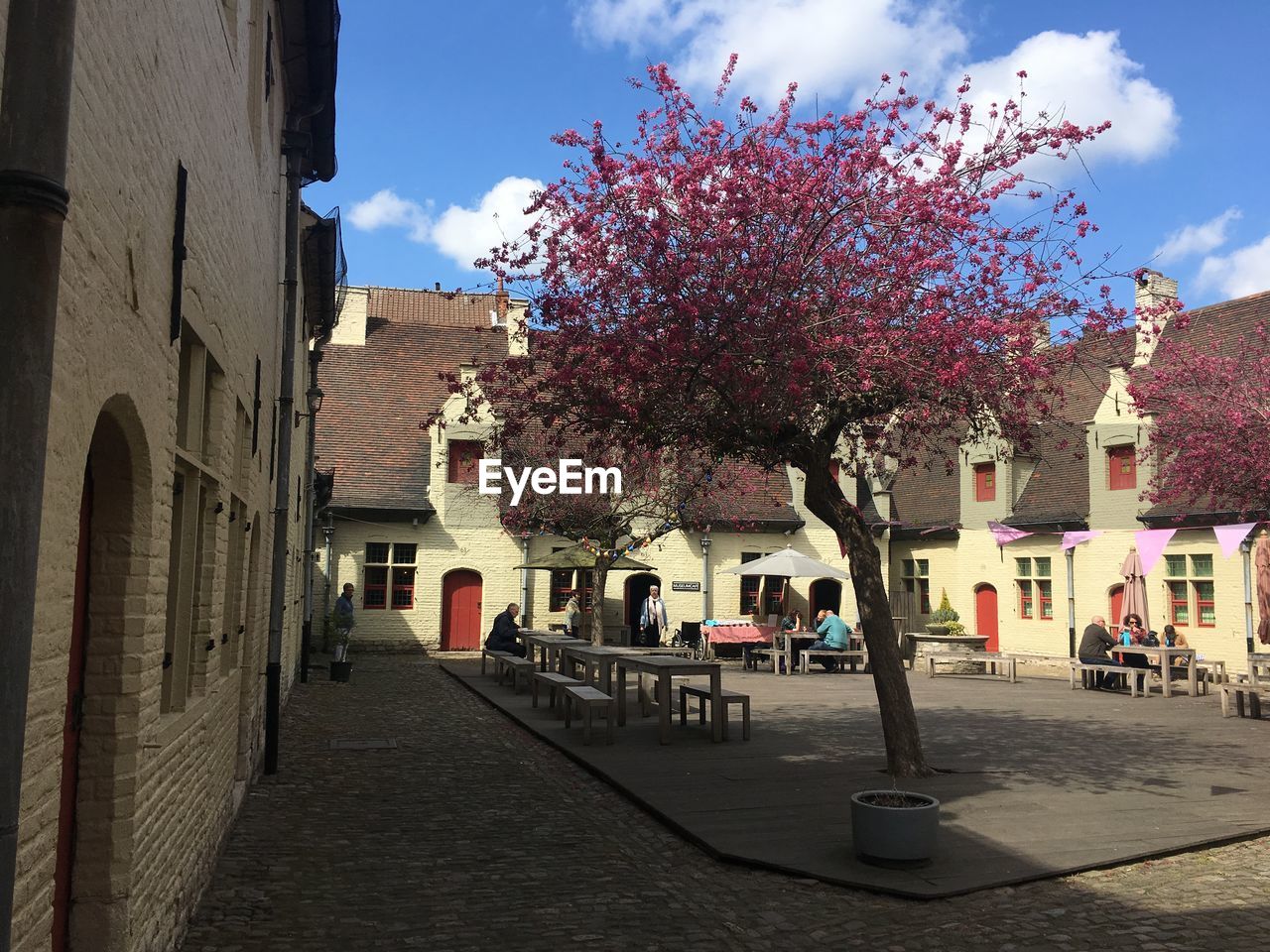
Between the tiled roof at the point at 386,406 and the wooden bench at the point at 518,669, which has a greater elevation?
the tiled roof at the point at 386,406

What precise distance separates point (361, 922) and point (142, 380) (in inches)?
129

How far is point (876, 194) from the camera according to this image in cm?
921

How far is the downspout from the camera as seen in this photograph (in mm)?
10227

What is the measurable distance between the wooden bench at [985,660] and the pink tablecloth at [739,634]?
149 inches

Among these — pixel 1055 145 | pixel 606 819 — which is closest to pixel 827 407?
pixel 1055 145

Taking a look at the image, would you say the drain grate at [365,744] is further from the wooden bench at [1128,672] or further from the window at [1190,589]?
the window at [1190,589]

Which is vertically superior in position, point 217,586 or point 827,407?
point 827,407

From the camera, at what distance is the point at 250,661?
9375 millimetres

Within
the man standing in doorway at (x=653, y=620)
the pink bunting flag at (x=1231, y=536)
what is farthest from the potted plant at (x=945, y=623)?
the pink bunting flag at (x=1231, y=536)

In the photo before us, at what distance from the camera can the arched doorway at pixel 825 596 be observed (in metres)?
32.8

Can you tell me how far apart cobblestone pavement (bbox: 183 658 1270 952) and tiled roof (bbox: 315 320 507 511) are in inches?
811

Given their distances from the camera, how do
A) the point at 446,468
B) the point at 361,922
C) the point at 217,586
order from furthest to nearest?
the point at 446,468, the point at 217,586, the point at 361,922

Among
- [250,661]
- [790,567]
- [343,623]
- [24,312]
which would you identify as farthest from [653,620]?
[24,312]

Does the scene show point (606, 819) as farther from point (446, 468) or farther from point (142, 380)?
point (446, 468)
